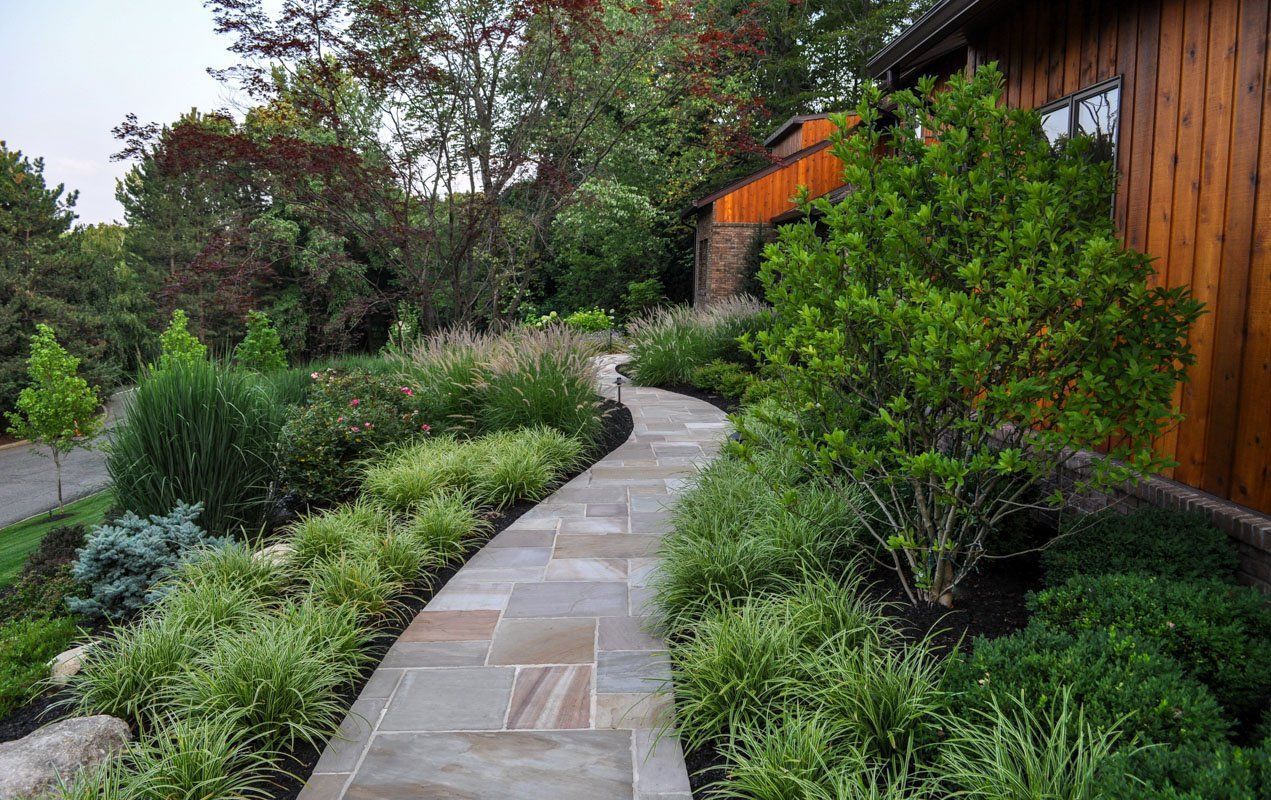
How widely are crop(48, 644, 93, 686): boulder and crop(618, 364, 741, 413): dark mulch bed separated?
641 cm

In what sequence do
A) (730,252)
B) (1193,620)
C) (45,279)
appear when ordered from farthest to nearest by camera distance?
(45,279)
(730,252)
(1193,620)

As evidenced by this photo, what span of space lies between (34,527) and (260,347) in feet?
15.8

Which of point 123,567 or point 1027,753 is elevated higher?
point 1027,753

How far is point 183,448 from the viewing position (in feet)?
15.0

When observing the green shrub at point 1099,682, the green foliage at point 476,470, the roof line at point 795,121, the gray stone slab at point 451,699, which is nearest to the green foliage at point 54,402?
the green foliage at point 476,470

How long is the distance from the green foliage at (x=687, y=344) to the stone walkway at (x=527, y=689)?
6491 millimetres

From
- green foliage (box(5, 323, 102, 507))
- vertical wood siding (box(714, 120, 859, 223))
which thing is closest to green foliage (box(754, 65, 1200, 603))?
green foliage (box(5, 323, 102, 507))

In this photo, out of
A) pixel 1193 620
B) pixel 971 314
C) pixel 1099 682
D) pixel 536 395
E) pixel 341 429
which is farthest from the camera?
pixel 536 395

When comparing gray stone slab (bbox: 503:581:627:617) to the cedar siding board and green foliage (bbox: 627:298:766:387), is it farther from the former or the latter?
green foliage (bbox: 627:298:766:387)

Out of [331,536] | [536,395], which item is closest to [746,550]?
[331,536]

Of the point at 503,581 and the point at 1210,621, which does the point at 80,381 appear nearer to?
the point at 503,581

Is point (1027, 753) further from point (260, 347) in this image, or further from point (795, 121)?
point (795, 121)

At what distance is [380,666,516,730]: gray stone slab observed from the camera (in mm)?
2629

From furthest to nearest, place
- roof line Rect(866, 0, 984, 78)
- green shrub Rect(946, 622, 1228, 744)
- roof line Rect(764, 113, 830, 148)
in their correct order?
1. roof line Rect(764, 113, 830, 148)
2. roof line Rect(866, 0, 984, 78)
3. green shrub Rect(946, 622, 1228, 744)
